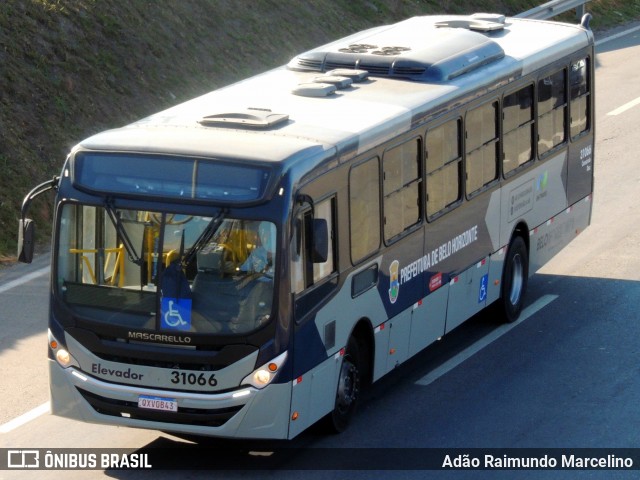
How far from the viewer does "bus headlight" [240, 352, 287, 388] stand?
10.3 m

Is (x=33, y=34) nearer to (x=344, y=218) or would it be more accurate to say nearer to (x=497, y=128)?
(x=497, y=128)

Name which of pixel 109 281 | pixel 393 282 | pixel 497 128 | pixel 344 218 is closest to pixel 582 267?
pixel 497 128

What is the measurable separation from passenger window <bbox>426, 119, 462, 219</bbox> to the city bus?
0.09 feet

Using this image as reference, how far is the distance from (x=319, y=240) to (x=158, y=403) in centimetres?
173

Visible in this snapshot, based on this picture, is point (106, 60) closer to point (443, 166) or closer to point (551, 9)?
point (443, 166)

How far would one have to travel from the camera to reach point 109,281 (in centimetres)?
1059

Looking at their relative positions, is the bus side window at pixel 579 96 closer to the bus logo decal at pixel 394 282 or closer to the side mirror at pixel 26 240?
the bus logo decal at pixel 394 282

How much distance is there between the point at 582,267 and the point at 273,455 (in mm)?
7009

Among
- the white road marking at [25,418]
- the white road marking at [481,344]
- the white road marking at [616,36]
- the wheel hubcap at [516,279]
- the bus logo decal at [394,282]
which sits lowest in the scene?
the white road marking at [616,36]

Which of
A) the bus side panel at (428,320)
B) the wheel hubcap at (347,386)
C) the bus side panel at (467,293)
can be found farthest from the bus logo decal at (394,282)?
the bus side panel at (467,293)

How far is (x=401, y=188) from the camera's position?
12.3 meters

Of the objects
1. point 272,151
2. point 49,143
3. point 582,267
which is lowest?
point 582,267

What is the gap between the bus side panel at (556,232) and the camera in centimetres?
1569

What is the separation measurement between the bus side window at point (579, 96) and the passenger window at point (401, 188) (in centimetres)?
425
